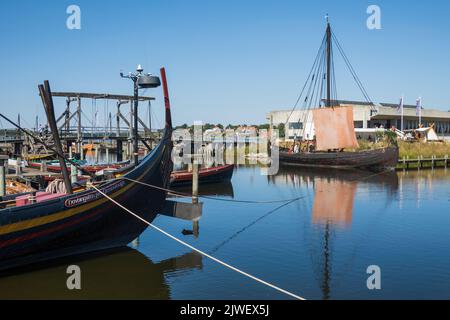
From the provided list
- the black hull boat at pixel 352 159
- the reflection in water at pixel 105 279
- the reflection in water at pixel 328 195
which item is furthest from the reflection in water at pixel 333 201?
the black hull boat at pixel 352 159

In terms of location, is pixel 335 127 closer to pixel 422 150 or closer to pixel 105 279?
pixel 422 150

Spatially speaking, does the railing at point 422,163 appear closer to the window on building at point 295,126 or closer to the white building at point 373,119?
the white building at point 373,119

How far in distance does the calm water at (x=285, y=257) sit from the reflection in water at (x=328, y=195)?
0.08 meters

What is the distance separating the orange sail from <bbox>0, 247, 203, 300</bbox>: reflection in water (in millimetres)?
42730

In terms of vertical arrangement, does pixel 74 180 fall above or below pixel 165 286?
above

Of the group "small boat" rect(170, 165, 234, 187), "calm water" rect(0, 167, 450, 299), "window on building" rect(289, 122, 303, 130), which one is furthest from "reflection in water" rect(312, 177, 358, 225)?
"window on building" rect(289, 122, 303, 130)

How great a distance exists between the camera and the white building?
77.8 meters

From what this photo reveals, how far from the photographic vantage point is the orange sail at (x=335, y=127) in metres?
55.8

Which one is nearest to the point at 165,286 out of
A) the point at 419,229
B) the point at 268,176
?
the point at 419,229

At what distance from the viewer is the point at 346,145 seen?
186ft

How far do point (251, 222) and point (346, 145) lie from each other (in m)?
36.6

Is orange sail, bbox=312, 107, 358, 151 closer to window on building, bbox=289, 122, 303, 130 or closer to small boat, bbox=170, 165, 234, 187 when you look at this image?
small boat, bbox=170, 165, 234, 187

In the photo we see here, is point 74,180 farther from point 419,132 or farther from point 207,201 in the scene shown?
point 419,132

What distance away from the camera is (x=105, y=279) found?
14305 mm
